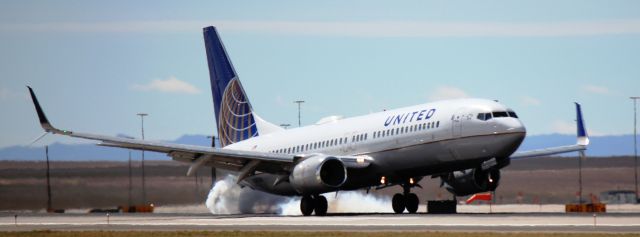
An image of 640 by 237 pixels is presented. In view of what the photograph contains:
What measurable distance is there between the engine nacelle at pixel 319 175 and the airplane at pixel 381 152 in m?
0.04

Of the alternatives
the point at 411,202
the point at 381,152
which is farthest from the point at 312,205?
the point at 411,202

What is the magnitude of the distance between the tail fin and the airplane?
4801mm

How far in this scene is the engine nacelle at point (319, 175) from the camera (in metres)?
62.8

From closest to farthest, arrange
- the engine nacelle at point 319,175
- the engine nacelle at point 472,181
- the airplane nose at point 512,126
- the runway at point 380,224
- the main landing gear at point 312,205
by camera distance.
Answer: the runway at point 380,224 < the airplane nose at point 512,126 < the engine nacelle at point 319,175 < the engine nacelle at point 472,181 < the main landing gear at point 312,205

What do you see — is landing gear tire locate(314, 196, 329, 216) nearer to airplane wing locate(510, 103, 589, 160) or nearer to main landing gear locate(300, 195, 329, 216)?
main landing gear locate(300, 195, 329, 216)

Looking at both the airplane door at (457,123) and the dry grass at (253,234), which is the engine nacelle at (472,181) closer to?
the airplane door at (457,123)

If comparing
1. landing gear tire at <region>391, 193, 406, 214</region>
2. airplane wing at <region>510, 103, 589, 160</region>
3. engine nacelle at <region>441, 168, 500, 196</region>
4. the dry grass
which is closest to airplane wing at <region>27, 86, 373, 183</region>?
landing gear tire at <region>391, 193, 406, 214</region>

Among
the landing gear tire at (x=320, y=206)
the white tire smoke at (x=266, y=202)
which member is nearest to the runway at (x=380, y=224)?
the landing gear tire at (x=320, y=206)

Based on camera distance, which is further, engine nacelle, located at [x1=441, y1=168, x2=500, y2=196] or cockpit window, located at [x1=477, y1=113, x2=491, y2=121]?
engine nacelle, located at [x1=441, y1=168, x2=500, y2=196]

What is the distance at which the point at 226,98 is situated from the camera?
77500 mm

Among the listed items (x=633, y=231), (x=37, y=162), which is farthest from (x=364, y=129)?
(x=37, y=162)

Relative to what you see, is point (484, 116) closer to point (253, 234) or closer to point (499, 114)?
point (499, 114)

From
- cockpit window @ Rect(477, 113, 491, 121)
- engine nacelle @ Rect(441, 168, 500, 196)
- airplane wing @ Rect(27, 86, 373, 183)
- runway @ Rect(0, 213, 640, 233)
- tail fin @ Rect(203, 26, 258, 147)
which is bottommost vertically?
runway @ Rect(0, 213, 640, 233)

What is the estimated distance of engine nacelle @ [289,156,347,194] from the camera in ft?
A: 206
